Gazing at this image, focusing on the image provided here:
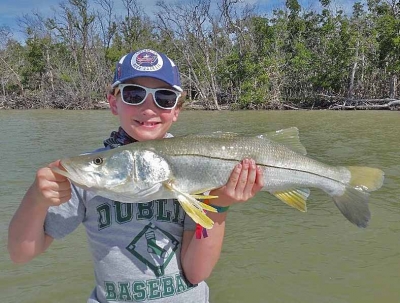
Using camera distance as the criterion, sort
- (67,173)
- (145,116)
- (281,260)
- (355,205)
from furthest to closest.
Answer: (281,260) → (355,205) → (145,116) → (67,173)

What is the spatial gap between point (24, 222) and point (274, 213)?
4.75 meters

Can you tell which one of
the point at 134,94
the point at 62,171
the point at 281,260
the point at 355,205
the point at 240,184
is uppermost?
the point at 134,94

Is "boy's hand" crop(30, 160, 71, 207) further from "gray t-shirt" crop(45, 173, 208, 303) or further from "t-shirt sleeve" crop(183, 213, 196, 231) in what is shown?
"t-shirt sleeve" crop(183, 213, 196, 231)

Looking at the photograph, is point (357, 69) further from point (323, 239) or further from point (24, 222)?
point (24, 222)

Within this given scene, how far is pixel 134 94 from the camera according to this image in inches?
83.5

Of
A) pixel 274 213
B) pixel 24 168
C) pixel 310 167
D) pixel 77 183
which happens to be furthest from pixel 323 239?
pixel 24 168

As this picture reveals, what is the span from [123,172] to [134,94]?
1.53 ft

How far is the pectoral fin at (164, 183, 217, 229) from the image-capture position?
1761 mm

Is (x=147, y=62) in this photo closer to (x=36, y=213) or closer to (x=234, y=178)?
(x=234, y=178)

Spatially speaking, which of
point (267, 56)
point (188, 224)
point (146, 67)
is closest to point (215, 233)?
point (188, 224)

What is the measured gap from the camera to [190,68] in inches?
1409

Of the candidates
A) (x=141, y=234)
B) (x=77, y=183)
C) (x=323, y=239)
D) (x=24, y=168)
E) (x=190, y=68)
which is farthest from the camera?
(x=190, y=68)

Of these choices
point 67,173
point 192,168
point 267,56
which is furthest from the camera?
point 267,56

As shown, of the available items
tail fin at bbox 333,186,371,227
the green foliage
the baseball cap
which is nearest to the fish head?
the baseball cap
